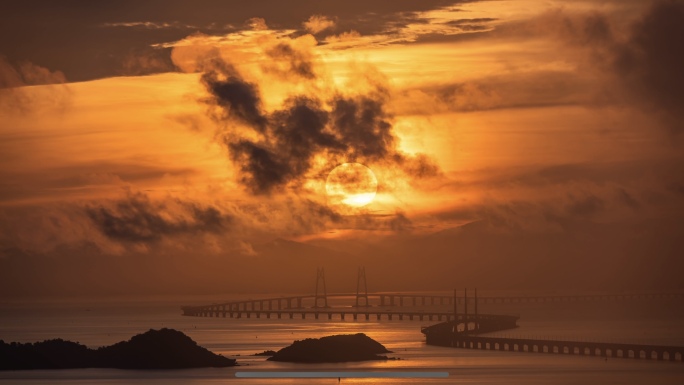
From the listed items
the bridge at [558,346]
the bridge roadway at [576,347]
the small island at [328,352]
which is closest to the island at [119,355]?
the small island at [328,352]

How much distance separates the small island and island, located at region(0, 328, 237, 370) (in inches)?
566

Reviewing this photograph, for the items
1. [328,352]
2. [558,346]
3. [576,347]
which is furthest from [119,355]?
[576,347]

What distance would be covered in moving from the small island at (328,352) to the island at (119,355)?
1438 cm

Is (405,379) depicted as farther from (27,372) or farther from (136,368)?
(27,372)

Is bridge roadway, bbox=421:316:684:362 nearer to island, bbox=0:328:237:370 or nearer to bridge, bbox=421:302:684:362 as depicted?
bridge, bbox=421:302:684:362

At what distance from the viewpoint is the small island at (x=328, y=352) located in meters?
141

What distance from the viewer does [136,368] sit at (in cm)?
12719

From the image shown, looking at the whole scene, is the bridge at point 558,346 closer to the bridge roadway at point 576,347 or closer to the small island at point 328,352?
the bridge roadway at point 576,347

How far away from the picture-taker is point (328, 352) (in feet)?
461

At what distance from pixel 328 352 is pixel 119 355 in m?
25.2

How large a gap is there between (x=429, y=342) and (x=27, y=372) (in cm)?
7864

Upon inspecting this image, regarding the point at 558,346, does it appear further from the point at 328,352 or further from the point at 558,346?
the point at 328,352

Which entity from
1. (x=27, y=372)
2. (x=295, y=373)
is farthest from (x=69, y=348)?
(x=295, y=373)

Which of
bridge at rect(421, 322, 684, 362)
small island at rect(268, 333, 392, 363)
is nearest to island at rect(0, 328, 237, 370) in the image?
small island at rect(268, 333, 392, 363)
